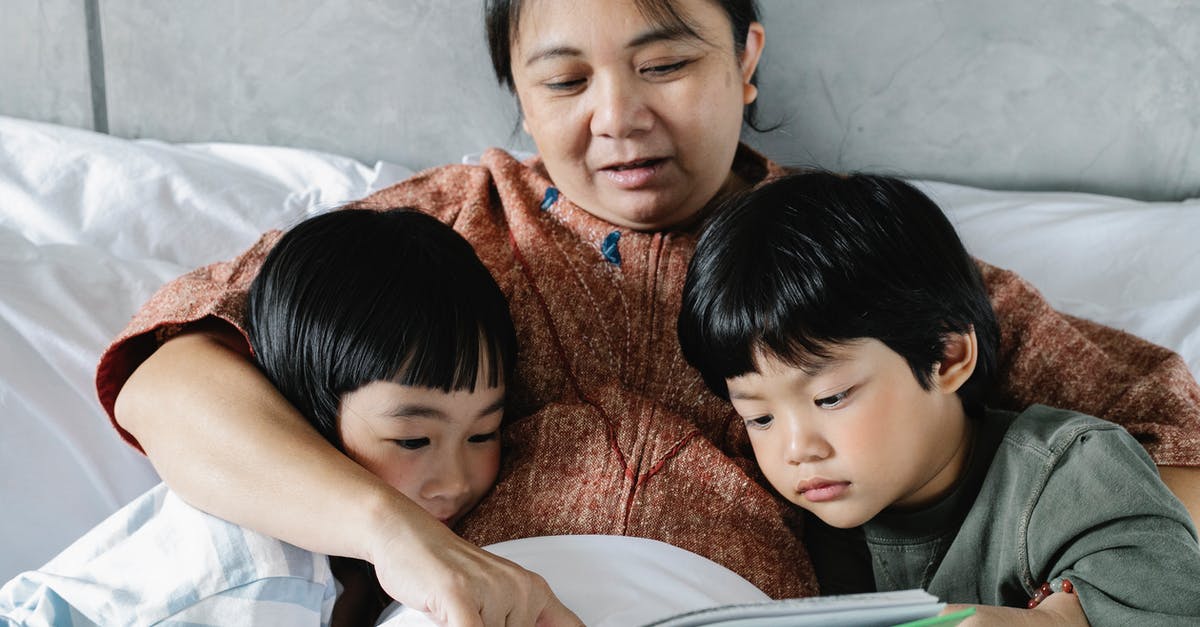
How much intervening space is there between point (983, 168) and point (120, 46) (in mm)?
1366

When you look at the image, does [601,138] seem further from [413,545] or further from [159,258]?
[159,258]

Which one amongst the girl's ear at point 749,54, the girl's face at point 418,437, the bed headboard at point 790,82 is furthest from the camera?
the bed headboard at point 790,82

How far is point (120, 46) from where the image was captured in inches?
69.1

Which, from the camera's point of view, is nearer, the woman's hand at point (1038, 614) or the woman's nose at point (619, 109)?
the woman's hand at point (1038, 614)

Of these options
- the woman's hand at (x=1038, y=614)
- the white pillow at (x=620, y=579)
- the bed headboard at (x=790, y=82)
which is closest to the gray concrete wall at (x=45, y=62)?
the bed headboard at (x=790, y=82)

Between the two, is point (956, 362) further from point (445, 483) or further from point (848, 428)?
point (445, 483)

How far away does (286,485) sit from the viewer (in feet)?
3.05

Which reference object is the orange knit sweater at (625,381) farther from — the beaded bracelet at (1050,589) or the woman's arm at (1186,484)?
the beaded bracelet at (1050,589)

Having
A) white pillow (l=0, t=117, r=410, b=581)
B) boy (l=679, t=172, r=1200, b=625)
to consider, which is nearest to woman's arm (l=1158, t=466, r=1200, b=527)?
boy (l=679, t=172, r=1200, b=625)

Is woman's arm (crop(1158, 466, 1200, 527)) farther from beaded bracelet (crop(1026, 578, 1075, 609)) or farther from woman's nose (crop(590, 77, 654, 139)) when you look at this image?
woman's nose (crop(590, 77, 654, 139))

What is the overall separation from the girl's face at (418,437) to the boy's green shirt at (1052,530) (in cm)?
40

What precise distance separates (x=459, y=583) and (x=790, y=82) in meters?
1.04

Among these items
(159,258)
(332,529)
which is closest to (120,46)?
(159,258)

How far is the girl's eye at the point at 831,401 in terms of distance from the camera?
0.96 meters
